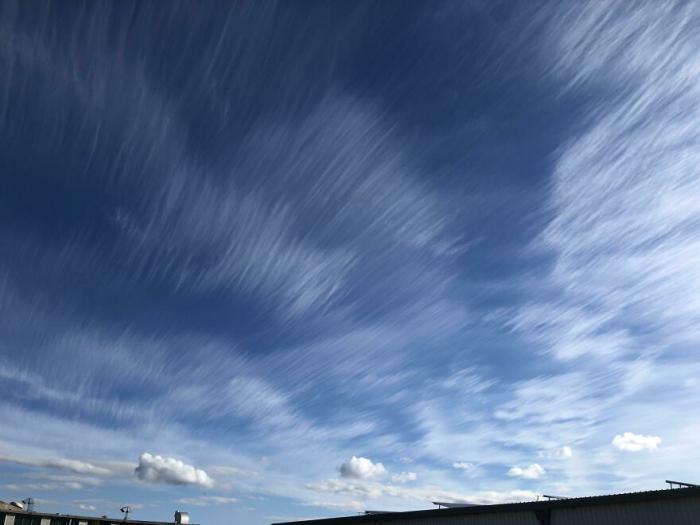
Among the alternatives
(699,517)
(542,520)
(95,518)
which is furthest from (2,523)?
(699,517)

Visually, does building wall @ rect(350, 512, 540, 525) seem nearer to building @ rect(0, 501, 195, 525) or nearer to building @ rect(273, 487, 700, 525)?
building @ rect(273, 487, 700, 525)

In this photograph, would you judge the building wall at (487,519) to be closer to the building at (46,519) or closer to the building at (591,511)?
the building at (591,511)

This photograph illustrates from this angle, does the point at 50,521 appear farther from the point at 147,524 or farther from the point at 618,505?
the point at 618,505

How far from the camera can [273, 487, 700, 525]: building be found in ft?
80.5

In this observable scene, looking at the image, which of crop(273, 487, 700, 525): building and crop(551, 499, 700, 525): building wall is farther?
crop(273, 487, 700, 525): building

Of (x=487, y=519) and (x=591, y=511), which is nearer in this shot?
(x=591, y=511)

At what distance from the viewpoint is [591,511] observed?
27359mm

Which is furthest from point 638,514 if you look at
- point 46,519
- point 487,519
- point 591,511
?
point 46,519

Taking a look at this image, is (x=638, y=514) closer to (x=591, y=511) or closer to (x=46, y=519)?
(x=591, y=511)

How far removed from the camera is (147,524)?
223ft

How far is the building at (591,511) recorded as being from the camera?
24.5m

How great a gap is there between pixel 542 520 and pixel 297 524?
2525 centimetres

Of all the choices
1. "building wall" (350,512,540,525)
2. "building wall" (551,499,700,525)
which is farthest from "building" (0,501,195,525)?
"building wall" (551,499,700,525)


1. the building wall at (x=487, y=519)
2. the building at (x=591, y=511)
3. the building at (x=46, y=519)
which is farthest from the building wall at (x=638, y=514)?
the building at (x=46, y=519)
